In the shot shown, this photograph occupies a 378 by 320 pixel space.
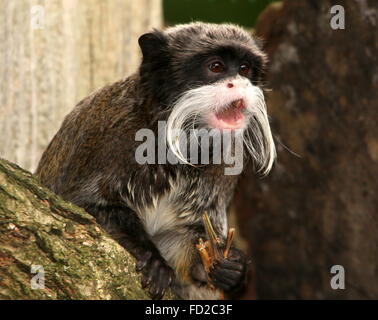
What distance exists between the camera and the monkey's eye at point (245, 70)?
4020 millimetres

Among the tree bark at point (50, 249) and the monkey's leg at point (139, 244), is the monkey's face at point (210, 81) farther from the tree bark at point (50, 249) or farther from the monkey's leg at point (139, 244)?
the tree bark at point (50, 249)

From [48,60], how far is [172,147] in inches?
49.1

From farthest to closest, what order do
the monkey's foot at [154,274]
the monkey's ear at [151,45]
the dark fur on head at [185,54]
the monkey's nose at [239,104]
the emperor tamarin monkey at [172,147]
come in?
the monkey's ear at [151,45], the dark fur on head at [185,54], the emperor tamarin monkey at [172,147], the monkey's nose at [239,104], the monkey's foot at [154,274]

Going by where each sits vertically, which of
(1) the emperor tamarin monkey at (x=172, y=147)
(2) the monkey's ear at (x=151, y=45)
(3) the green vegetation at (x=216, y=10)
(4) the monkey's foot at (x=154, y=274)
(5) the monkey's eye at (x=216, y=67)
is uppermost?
(3) the green vegetation at (x=216, y=10)

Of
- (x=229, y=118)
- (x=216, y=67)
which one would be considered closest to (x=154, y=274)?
(x=229, y=118)

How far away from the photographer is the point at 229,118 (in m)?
3.88

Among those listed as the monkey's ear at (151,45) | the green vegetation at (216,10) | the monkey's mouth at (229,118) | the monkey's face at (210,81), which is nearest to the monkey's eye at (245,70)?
the monkey's face at (210,81)

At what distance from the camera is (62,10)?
468cm

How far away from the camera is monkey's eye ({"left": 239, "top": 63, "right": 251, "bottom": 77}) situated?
402 cm

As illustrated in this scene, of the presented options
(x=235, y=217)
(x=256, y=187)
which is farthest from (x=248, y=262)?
(x=235, y=217)

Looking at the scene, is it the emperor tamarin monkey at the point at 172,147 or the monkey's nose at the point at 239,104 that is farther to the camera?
the emperor tamarin monkey at the point at 172,147

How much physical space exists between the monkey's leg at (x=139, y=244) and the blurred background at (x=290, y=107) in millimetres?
960

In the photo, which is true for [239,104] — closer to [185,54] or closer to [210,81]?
[210,81]

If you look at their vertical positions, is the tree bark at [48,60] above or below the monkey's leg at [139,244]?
above
